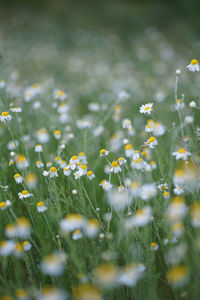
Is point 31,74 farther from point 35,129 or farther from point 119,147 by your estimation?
point 119,147

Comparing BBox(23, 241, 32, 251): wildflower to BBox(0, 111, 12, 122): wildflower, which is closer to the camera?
BBox(23, 241, 32, 251): wildflower

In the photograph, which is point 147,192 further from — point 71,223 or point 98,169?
point 98,169

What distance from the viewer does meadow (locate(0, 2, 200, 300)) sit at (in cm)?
149

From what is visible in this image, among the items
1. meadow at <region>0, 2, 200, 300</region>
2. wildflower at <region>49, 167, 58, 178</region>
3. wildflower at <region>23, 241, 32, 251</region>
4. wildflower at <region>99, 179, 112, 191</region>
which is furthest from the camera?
wildflower at <region>49, 167, 58, 178</region>

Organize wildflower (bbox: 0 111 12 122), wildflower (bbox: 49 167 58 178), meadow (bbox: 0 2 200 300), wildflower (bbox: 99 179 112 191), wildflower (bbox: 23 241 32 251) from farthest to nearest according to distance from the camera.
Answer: wildflower (bbox: 0 111 12 122) → wildflower (bbox: 49 167 58 178) → wildflower (bbox: 99 179 112 191) → wildflower (bbox: 23 241 32 251) → meadow (bbox: 0 2 200 300)

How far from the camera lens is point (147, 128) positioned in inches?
86.2

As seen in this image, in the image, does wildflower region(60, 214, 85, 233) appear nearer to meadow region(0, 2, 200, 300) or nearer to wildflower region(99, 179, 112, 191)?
meadow region(0, 2, 200, 300)

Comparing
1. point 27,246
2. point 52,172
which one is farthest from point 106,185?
point 27,246

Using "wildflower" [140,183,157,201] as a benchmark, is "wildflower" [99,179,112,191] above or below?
above

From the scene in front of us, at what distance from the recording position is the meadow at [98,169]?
1.49 m

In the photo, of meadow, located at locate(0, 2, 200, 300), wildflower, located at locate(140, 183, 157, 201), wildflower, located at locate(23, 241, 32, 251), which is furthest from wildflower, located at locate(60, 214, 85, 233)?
wildflower, located at locate(140, 183, 157, 201)

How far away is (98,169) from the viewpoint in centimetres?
270

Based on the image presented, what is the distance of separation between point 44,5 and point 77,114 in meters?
13.4

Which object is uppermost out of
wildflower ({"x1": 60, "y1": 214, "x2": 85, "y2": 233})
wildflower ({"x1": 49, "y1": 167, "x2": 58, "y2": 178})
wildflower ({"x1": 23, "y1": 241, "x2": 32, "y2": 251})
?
wildflower ({"x1": 49, "y1": 167, "x2": 58, "y2": 178})
